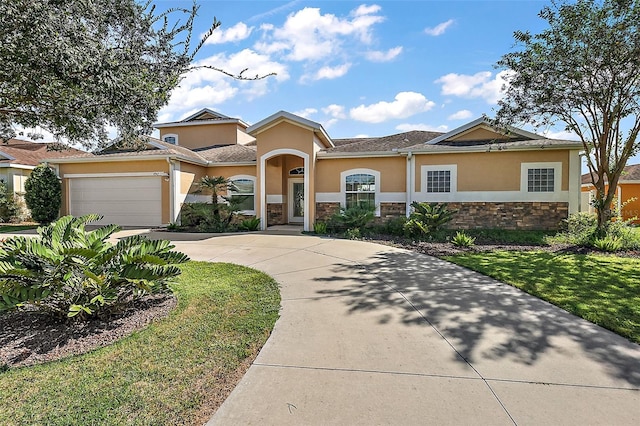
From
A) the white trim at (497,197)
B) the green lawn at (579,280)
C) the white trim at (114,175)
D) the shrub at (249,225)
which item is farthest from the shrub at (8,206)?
the green lawn at (579,280)

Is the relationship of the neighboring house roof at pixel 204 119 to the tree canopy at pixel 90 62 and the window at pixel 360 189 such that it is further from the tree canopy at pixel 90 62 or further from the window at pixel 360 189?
the tree canopy at pixel 90 62

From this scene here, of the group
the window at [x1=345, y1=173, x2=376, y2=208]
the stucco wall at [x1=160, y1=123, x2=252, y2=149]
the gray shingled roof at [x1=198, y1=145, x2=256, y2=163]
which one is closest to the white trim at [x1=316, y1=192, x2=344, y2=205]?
the window at [x1=345, y1=173, x2=376, y2=208]

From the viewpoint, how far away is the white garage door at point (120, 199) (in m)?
15.2

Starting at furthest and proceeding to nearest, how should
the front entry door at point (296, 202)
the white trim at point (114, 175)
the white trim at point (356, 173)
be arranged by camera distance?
the front entry door at point (296, 202) → the white trim at point (114, 175) → the white trim at point (356, 173)

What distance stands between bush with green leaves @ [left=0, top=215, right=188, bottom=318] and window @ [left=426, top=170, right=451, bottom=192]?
1161cm

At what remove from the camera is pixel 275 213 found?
16594 mm

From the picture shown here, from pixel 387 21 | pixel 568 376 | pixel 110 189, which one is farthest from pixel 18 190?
pixel 568 376

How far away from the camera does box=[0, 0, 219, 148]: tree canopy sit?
12.8ft

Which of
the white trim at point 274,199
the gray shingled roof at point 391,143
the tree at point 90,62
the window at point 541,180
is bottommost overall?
the white trim at point 274,199

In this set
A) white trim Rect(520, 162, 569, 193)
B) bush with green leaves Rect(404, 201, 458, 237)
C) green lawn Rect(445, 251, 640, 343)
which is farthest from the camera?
white trim Rect(520, 162, 569, 193)

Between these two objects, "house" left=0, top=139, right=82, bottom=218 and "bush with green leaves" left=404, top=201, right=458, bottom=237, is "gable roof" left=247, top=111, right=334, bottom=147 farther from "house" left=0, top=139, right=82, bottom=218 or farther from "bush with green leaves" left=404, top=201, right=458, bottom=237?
"house" left=0, top=139, right=82, bottom=218

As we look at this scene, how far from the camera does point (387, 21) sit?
884 centimetres

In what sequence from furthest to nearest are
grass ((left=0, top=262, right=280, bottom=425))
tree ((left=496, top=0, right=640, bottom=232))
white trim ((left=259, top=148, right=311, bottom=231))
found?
1. white trim ((left=259, top=148, right=311, bottom=231))
2. tree ((left=496, top=0, right=640, bottom=232))
3. grass ((left=0, top=262, right=280, bottom=425))

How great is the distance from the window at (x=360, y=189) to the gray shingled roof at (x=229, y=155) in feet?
16.2
